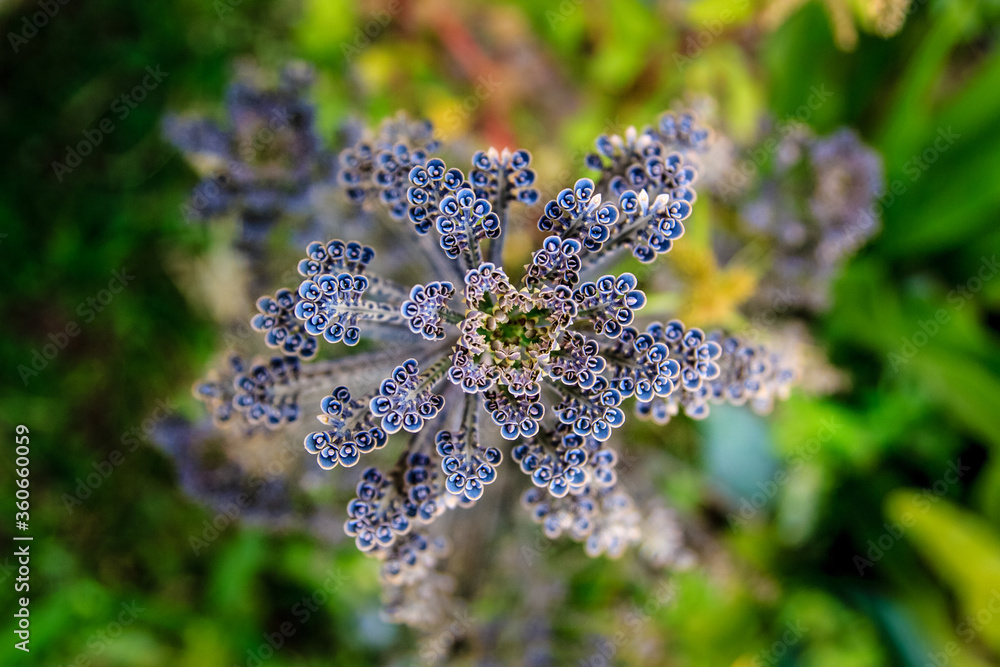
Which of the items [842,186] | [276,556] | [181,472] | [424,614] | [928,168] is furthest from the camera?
[276,556]

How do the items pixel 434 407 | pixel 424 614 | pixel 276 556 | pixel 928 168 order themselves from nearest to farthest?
1. pixel 434 407
2. pixel 424 614
3. pixel 928 168
4. pixel 276 556

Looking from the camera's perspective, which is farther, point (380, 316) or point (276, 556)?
point (276, 556)

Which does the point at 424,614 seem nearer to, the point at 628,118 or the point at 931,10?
the point at 628,118

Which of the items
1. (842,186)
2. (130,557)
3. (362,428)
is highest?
(842,186)

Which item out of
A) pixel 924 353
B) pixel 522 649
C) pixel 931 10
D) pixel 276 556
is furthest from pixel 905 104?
pixel 276 556

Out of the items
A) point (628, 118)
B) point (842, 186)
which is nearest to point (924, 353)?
point (842, 186)

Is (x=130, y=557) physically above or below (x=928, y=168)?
below
